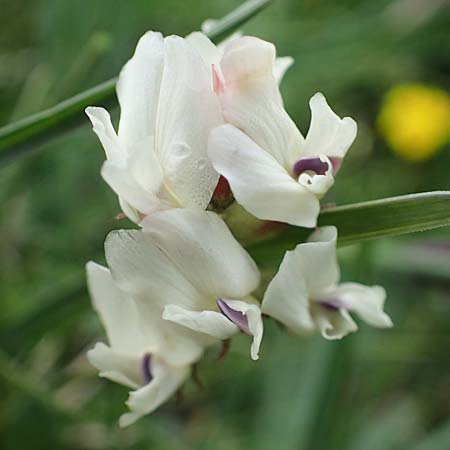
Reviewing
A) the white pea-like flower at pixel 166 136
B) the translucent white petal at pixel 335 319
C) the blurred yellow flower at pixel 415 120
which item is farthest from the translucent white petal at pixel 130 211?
the blurred yellow flower at pixel 415 120

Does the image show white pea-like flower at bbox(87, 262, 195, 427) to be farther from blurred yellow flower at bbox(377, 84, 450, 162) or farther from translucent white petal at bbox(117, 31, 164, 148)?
blurred yellow flower at bbox(377, 84, 450, 162)

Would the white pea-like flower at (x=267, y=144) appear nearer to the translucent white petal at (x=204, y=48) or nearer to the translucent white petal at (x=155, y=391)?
the translucent white petal at (x=204, y=48)

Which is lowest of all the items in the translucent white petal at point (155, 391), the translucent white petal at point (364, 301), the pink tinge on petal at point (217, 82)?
the translucent white petal at point (364, 301)

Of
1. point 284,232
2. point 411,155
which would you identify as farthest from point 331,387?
point 411,155

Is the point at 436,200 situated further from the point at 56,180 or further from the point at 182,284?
the point at 56,180

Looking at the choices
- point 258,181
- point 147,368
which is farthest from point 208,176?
point 147,368

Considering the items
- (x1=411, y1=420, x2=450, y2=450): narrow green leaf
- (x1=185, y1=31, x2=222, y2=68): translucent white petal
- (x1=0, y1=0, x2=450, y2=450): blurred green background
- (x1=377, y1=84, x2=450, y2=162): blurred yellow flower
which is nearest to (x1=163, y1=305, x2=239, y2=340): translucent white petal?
(x1=185, y1=31, x2=222, y2=68): translucent white petal
